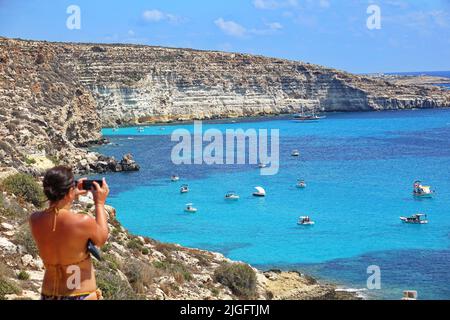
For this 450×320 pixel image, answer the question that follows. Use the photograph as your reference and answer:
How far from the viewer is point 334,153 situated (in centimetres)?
5841

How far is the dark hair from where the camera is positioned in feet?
13.2

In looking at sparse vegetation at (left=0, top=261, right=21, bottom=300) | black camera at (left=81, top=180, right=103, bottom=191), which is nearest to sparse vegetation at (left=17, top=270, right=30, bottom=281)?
sparse vegetation at (left=0, top=261, right=21, bottom=300)

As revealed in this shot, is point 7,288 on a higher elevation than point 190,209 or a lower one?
higher

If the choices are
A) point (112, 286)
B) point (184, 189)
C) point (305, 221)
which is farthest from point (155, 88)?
point (112, 286)

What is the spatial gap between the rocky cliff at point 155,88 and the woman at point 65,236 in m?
37.4

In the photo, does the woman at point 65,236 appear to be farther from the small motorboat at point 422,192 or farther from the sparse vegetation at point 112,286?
the small motorboat at point 422,192

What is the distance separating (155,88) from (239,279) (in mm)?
83369

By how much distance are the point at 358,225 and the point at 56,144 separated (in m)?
22.2

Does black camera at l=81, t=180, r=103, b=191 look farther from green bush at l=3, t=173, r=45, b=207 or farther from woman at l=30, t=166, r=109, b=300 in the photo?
green bush at l=3, t=173, r=45, b=207

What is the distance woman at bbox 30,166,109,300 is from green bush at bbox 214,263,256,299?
9006 mm

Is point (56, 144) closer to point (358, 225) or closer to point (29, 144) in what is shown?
point (29, 144)

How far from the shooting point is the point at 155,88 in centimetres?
9456

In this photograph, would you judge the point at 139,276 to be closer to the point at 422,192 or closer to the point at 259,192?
the point at 259,192

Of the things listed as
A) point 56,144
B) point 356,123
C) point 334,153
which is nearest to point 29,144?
point 56,144
